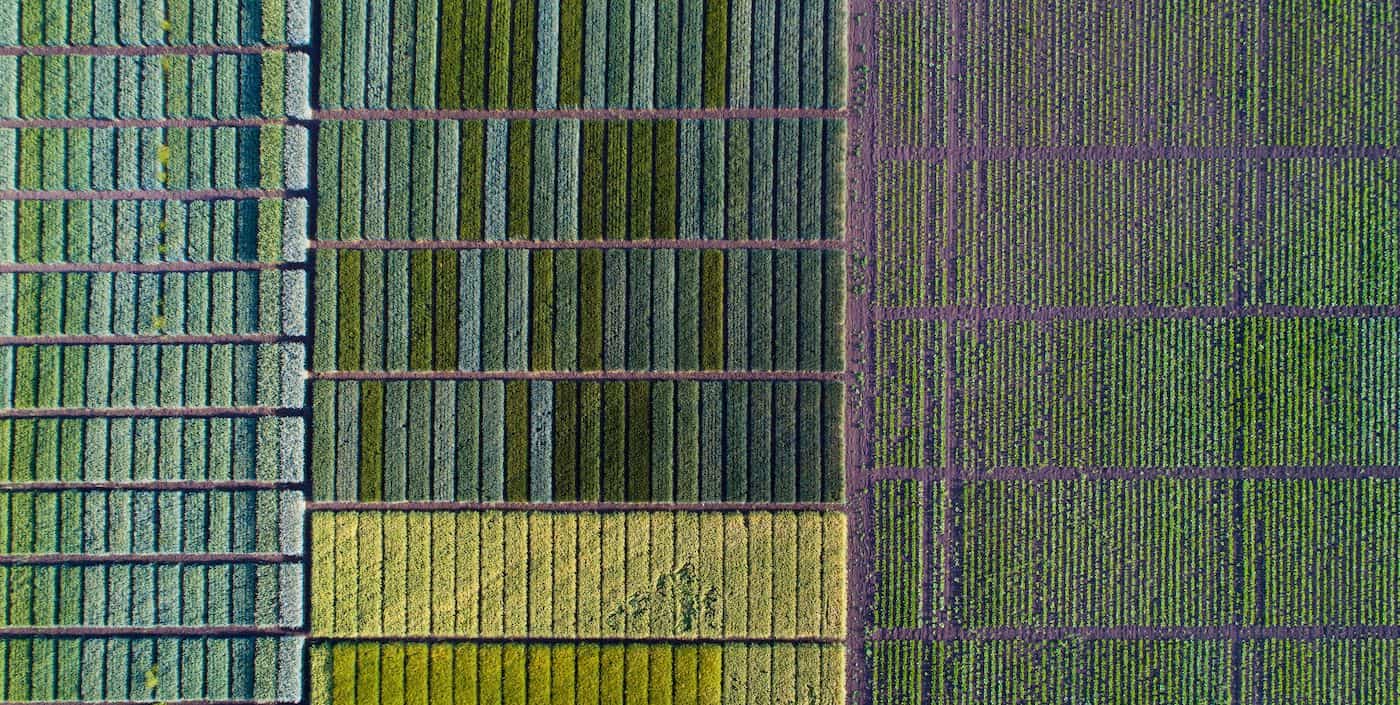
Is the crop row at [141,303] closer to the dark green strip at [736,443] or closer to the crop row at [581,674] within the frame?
Answer: the crop row at [581,674]

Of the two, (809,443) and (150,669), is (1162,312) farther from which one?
(150,669)

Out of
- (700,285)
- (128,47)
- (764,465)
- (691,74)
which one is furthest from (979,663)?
(128,47)

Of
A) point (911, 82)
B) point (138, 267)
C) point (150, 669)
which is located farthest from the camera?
point (911, 82)

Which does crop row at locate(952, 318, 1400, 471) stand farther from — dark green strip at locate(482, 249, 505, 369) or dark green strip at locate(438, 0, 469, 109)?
dark green strip at locate(438, 0, 469, 109)

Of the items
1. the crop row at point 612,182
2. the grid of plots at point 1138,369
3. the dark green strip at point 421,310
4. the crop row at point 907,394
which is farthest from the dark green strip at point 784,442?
the dark green strip at point 421,310

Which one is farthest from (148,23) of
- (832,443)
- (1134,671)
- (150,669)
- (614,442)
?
(1134,671)
